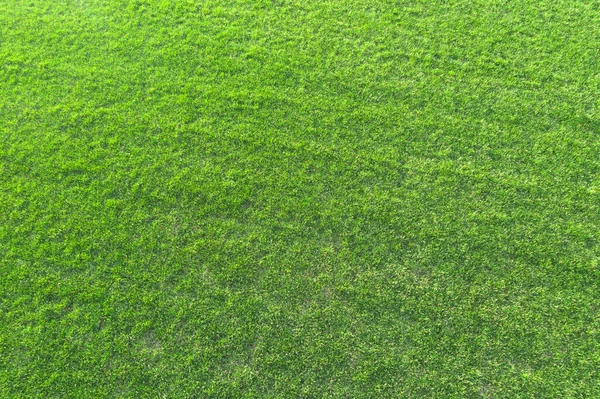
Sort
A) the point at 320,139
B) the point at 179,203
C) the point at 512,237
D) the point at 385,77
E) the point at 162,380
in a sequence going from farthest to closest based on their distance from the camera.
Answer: the point at 385,77
the point at 320,139
the point at 179,203
the point at 512,237
the point at 162,380

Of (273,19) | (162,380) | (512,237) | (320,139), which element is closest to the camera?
(162,380)

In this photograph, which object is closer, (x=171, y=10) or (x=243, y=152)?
(x=243, y=152)

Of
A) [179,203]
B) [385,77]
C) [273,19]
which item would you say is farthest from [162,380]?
[273,19]

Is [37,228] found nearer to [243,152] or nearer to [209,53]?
[243,152]

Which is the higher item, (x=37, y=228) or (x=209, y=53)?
(x=209, y=53)

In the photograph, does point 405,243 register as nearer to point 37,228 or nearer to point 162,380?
point 162,380

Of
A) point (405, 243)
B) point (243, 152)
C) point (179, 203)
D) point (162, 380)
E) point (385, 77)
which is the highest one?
point (385, 77)

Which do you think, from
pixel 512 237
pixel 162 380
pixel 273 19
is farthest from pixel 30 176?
pixel 512 237
